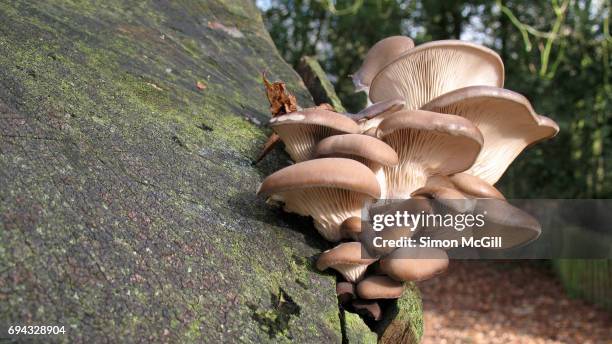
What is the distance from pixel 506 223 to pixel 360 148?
1.83 feet

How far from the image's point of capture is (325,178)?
142 cm

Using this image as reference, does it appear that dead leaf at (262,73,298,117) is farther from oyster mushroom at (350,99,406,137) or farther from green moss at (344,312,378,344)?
green moss at (344,312,378,344)

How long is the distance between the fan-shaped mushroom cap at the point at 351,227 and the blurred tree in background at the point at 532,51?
510 cm

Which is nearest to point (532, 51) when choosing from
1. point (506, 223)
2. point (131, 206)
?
point (506, 223)

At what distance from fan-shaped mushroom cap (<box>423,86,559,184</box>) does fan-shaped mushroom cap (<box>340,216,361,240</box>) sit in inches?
19.9

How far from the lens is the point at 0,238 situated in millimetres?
1039

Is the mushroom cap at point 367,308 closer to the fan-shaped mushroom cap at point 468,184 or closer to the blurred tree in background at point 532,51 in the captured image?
the fan-shaped mushroom cap at point 468,184

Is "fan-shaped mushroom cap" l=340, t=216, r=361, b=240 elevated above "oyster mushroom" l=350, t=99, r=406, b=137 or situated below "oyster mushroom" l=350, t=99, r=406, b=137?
below

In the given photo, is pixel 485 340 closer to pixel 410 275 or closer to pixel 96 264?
pixel 410 275

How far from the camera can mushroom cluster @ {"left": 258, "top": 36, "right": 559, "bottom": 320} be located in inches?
58.3

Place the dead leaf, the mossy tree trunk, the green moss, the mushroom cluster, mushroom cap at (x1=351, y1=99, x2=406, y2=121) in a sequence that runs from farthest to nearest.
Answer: the dead leaf
mushroom cap at (x1=351, y1=99, x2=406, y2=121)
the mushroom cluster
the green moss
the mossy tree trunk

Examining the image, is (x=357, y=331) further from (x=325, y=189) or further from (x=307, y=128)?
(x=307, y=128)

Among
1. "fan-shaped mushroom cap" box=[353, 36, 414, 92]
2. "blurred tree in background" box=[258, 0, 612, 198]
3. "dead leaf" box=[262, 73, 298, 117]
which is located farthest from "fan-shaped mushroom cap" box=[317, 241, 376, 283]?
"blurred tree in background" box=[258, 0, 612, 198]

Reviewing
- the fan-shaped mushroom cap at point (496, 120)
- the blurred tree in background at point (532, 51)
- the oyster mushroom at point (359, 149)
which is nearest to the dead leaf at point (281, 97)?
the oyster mushroom at point (359, 149)
